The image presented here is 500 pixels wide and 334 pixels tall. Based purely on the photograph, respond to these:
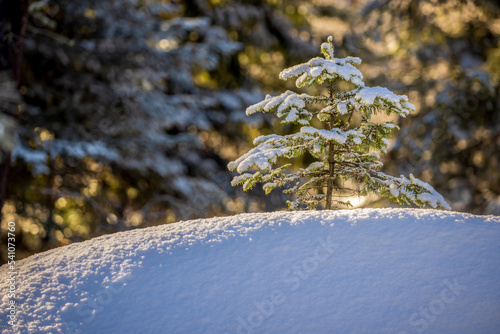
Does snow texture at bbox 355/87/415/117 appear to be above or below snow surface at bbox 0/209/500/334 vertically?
above

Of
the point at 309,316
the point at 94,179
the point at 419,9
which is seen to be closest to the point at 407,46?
the point at 419,9

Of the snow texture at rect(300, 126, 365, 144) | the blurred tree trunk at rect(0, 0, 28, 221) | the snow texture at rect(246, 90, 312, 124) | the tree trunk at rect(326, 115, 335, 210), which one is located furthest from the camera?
the blurred tree trunk at rect(0, 0, 28, 221)

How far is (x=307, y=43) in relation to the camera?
9.83 metres

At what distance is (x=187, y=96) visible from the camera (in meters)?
8.28

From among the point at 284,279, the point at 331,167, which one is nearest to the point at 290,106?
the point at 331,167

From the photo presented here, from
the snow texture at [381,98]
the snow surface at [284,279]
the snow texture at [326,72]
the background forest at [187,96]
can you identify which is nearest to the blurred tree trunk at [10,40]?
the background forest at [187,96]

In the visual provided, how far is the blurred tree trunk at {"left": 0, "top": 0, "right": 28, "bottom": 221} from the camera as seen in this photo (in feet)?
15.8

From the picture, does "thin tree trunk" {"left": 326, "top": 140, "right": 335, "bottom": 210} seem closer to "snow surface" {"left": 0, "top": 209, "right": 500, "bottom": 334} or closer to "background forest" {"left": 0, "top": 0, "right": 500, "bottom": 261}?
"snow surface" {"left": 0, "top": 209, "right": 500, "bottom": 334}

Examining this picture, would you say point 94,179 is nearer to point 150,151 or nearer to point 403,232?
point 150,151

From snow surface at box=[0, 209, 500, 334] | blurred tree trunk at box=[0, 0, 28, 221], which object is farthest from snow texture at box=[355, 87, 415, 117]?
blurred tree trunk at box=[0, 0, 28, 221]

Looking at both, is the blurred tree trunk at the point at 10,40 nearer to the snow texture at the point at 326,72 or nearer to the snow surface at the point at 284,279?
the snow surface at the point at 284,279

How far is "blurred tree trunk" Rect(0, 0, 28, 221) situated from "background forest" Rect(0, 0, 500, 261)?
0.06 ft

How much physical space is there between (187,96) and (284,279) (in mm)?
6783

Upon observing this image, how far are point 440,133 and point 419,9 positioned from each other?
3.08 metres
